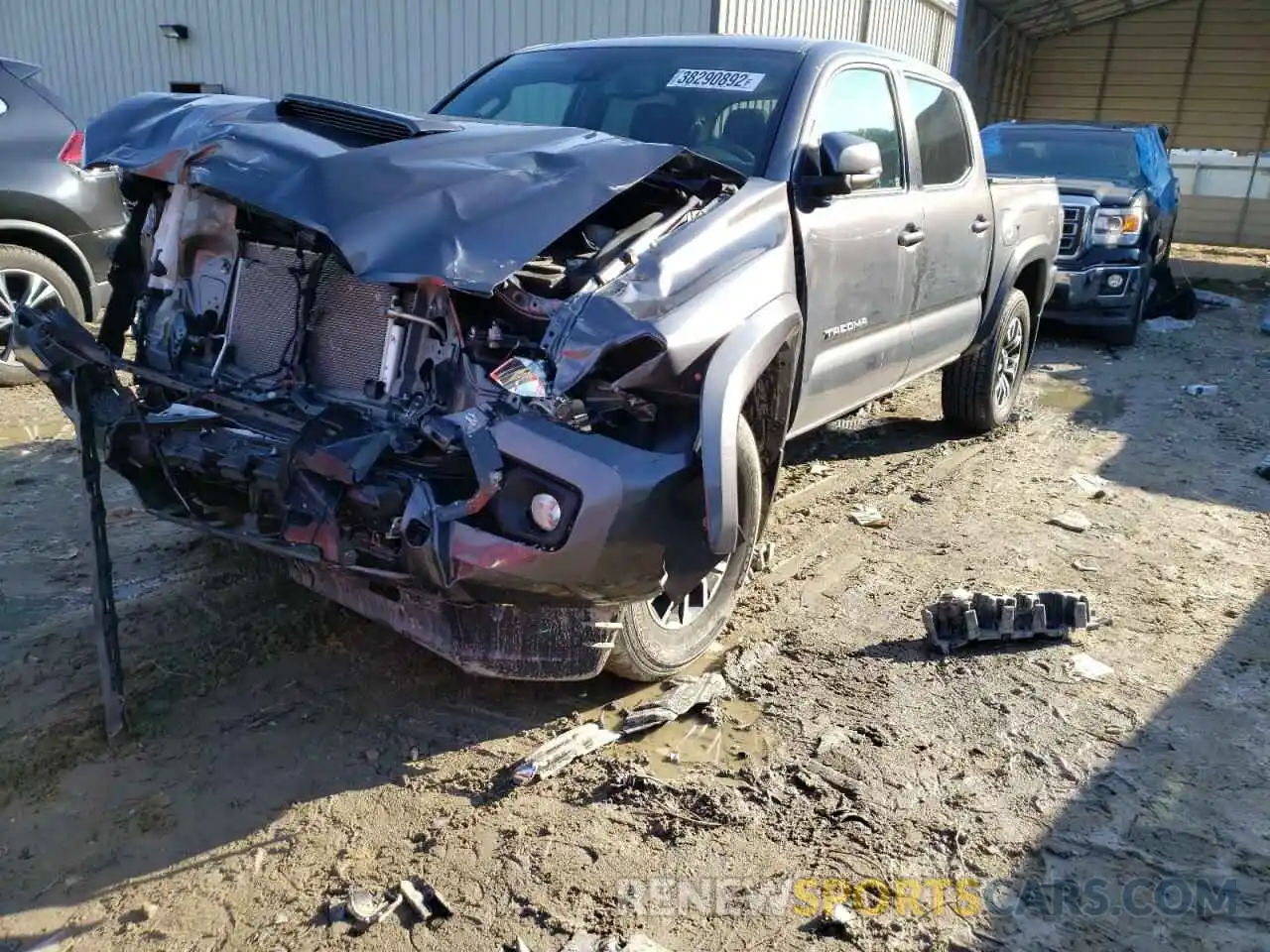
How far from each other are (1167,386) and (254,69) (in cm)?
1257

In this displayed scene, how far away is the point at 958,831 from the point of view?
2.67 m

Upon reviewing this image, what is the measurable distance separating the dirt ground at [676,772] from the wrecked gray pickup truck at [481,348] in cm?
41

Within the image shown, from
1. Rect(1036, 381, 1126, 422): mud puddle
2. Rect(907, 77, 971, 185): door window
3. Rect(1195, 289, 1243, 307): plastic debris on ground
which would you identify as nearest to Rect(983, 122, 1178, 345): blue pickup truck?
Rect(1036, 381, 1126, 422): mud puddle

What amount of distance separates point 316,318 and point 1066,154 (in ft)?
30.4

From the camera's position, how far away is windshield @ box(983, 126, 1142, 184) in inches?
388

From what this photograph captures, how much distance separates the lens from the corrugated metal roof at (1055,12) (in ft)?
55.5

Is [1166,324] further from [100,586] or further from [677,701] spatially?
[100,586]

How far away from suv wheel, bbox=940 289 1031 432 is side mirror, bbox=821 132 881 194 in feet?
8.43

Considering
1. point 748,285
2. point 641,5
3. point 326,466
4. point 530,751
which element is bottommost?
point 530,751

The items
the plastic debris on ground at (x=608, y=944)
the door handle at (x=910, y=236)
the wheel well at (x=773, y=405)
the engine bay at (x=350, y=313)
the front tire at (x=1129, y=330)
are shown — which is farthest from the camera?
the front tire at (x=1129, y=330)

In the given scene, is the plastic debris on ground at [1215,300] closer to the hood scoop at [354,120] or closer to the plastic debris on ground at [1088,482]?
the plastic debris on ground at [1088,482]

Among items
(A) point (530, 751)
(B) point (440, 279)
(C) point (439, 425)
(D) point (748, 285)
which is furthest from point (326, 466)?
(D) point (748, 285)

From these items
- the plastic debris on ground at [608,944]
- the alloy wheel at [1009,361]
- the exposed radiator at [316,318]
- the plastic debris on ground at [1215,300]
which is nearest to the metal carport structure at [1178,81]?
the plastic debris on ground at [1215,300]

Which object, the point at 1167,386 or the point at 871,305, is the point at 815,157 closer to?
the point at 871,305
